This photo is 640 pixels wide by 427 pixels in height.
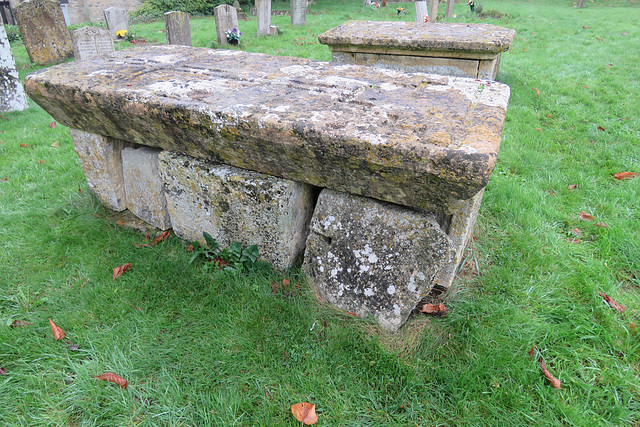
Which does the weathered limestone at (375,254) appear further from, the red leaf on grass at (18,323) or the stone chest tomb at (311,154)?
the red leaf on grass at (18,323)

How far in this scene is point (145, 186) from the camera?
2598 millimetres

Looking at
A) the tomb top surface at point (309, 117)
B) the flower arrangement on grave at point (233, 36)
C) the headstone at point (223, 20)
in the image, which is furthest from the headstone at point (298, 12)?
the tomb top surface at point (309, 117)

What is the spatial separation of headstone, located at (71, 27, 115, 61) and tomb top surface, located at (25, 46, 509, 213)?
15.7 feet

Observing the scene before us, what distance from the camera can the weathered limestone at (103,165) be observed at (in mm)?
2615

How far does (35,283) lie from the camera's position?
2.26 meters

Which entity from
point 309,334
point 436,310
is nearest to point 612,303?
point 436,310

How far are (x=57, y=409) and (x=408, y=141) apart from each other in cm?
190

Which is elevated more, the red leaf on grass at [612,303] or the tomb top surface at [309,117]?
the tomb top surface at [309,117]

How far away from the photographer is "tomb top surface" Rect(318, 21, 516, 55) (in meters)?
3.28

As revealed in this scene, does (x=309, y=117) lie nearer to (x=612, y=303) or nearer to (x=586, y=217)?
(x=612, y=303)

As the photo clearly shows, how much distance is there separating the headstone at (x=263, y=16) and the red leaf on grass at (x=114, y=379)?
868 centimetres

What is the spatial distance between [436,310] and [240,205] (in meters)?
1.23

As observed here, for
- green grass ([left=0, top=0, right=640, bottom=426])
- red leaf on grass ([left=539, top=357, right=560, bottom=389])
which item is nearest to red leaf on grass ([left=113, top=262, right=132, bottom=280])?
green grass ([left=0, top=0, right=640, bottom=426])

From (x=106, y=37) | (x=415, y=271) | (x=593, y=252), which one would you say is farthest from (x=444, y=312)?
(x=106, y=37)
